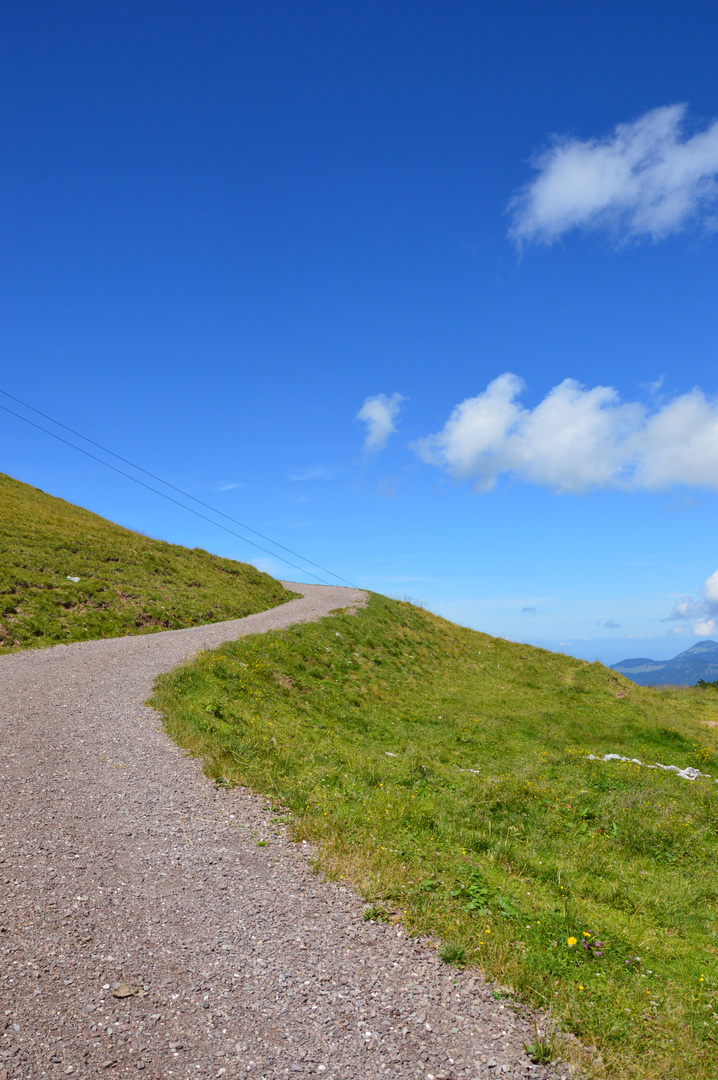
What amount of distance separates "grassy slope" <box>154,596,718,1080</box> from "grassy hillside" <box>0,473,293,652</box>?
9263 mm

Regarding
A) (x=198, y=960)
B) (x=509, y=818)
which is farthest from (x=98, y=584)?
(x=198, y=960)

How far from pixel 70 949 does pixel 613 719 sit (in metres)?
30.2

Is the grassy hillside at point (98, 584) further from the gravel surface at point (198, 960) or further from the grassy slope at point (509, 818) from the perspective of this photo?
the gravel surface at point (198, 960)

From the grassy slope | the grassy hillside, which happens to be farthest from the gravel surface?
the grassy hillside

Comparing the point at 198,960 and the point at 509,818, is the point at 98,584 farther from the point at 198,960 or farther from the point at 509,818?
the point at 198,960

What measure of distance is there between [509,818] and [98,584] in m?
29.2

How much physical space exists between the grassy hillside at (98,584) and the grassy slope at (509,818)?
926 centimetres

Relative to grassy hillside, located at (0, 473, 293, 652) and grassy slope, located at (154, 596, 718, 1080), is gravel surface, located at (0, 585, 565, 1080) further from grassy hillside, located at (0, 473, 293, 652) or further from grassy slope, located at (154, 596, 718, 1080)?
grassy hillside, located at (0, 473, 293, 652)

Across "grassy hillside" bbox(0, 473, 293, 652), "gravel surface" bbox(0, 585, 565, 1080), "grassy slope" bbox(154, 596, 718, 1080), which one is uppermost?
"grassy hillside" bbox(0, 473, 293, 652)

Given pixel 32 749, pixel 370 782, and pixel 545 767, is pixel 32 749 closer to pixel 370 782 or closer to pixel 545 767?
pixel 370 782

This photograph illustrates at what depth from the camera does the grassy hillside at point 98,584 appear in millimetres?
27531

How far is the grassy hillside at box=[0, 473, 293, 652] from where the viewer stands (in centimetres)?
2753

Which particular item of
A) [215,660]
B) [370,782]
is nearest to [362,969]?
[370,782]

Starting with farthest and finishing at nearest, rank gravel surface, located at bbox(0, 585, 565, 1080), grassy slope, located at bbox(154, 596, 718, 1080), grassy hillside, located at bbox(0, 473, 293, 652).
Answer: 1. grassy hillside, located at bbox(0, 473, 293, 652)
2. grassy slope, located at bbox(154, 596, 718, 1080)
3. gravel surface, located at bbox(0, 585, 565, 1080)
